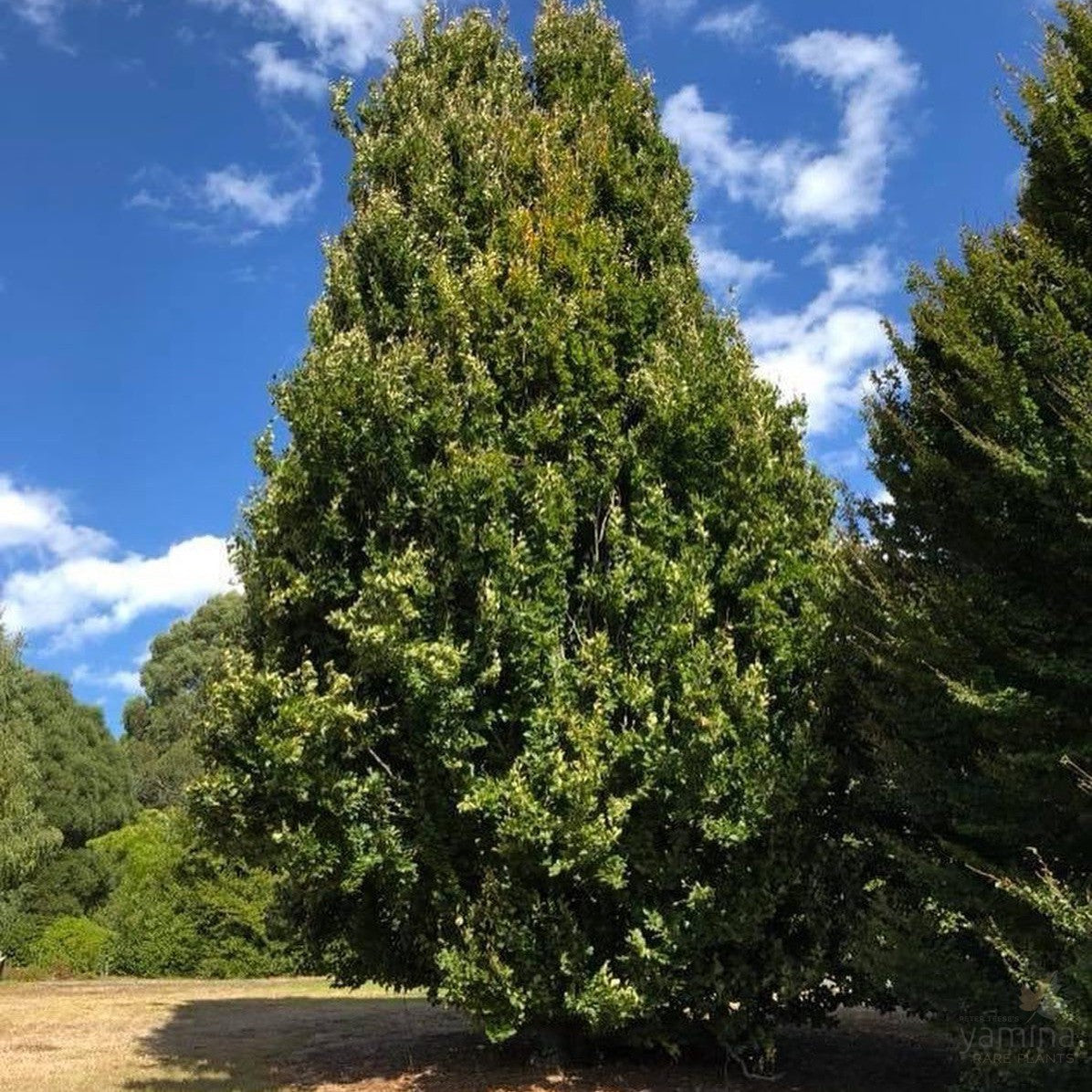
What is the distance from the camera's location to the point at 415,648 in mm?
9797

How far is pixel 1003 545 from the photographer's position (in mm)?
8578

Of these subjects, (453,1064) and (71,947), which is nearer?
(453,1064)

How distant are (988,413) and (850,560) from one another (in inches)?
92.7

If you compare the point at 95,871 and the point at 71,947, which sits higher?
the point at 95,871

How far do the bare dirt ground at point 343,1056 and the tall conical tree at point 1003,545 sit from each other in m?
3.66

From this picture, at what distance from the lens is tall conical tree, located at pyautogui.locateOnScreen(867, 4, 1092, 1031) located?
784 cm

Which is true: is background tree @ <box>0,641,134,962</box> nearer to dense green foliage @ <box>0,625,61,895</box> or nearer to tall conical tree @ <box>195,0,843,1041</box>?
dense green foliage @ <box>0,625,61,895</box>

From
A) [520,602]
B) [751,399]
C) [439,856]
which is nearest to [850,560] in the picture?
[751,399]

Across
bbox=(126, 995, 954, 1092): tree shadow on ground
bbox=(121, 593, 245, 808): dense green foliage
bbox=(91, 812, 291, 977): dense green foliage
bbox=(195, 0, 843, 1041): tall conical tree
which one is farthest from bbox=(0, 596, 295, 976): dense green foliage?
bbox=(121, 593, 245, 808): dense green foliage

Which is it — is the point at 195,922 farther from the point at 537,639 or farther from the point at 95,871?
the point at 537,639

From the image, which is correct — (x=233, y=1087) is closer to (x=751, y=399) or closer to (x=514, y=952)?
(x=514, y=952)

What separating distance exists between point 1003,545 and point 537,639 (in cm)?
420

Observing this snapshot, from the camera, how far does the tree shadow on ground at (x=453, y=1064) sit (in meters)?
11.1

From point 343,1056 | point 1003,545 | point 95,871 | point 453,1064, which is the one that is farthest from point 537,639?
point 95,871
